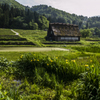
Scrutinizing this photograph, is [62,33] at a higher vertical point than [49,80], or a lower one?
higher

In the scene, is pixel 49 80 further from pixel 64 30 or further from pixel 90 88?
pixel 64 30

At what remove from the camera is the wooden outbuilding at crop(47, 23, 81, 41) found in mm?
30098

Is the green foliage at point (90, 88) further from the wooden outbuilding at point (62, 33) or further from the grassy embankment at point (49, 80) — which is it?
the wooden outbuilding at point (62, 33)

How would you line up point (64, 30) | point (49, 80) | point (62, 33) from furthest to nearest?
point (64, 30), point (62, 33), point (49, 80)

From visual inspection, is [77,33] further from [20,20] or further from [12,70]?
[20,20]

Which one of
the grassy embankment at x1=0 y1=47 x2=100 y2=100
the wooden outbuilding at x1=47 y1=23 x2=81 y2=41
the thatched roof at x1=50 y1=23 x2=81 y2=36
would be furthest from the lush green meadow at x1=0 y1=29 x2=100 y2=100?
the thatched roof at x1=50 y1=23 x2=81 y2=36

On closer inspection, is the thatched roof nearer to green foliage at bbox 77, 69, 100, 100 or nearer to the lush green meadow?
the lush green meadow

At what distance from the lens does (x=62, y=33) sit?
30422mm

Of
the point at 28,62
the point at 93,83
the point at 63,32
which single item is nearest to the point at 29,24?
the point at 63,32

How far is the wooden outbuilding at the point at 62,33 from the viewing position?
30.1 m

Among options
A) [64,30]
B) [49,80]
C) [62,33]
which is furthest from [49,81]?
[64,30]

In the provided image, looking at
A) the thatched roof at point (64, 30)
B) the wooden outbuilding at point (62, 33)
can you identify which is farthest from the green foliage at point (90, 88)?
the thatched roof at point (64, 30)

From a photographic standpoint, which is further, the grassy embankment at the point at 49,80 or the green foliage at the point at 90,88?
the grassy embankment at the point at 49,80

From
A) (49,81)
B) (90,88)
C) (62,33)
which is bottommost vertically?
(49,81)
